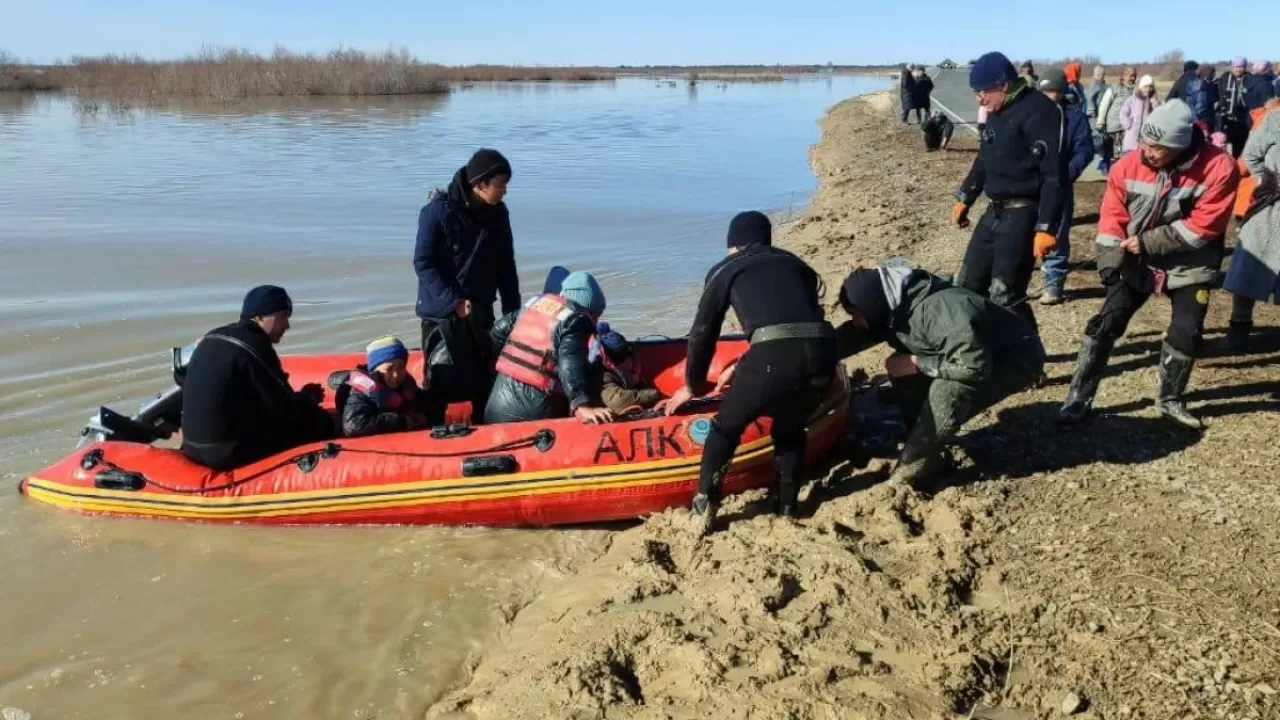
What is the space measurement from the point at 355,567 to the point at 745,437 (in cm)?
194

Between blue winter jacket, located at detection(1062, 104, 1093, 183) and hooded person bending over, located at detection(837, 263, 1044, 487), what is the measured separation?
3005 mm

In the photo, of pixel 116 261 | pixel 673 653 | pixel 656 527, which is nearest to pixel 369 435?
pixel 656 527

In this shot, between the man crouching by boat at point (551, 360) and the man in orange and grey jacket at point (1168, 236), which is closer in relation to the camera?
the man in orange and grey jacket at point (1168, 236)

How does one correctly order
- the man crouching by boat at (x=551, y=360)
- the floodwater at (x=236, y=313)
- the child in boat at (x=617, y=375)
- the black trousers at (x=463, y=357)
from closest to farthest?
the floodwater at (x=236, y=313) < the man crouching by boat at (x=551, y=360) < the child in boat at (x=617, y=375) < the black trousers at (x=463, y=357)

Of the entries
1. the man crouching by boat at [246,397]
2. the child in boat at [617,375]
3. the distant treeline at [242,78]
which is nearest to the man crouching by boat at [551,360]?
the child in boat at [617,375]

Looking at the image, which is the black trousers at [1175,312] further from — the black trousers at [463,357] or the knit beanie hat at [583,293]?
the black trousers at [463,357]

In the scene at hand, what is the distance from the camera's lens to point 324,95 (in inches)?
1790

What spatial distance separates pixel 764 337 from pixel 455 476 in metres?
1.72

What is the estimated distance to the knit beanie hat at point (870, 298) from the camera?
424 cm

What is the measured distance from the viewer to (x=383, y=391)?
511 centimetres

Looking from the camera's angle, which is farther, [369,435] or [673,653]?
[369,435]

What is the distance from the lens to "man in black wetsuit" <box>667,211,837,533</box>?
12.7ft

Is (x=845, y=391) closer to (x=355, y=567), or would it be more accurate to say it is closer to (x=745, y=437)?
(x=745, y=437)

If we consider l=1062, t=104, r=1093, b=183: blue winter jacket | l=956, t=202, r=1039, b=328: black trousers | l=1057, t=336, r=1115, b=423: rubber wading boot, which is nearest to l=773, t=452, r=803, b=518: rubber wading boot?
l=1057, t=336, r=1115, b=423: rubber wading boot
